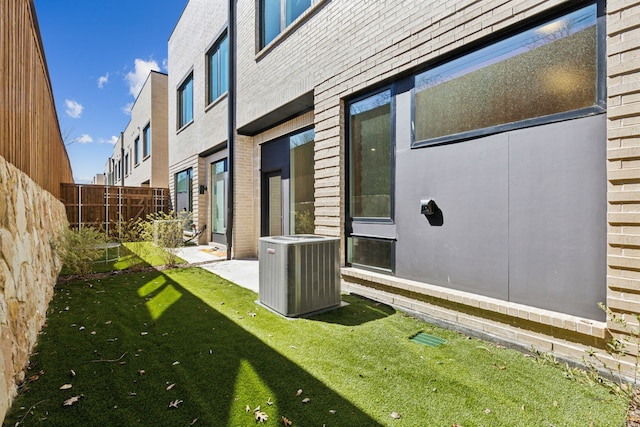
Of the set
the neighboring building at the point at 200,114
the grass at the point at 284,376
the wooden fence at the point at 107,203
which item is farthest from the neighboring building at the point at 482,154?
the wooden fence at the point at 107,203

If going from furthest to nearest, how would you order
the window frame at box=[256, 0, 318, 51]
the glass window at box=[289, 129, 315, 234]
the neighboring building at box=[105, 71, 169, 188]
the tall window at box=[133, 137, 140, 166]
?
the tall window at box=[133, 137, 140, 166] → the neighboring building at box=[105, 71, 169, 188] → the glass window at box=[289, 129, 315, 234] → the window frame at box=[256, 0, 318, 51]

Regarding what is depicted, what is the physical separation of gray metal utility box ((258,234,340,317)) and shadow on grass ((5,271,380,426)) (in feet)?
1.22

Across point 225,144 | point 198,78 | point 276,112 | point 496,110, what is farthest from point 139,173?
Answer: point 496,110

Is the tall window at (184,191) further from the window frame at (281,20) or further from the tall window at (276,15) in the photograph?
the tall window at (276,15)

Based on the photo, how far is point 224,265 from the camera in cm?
794

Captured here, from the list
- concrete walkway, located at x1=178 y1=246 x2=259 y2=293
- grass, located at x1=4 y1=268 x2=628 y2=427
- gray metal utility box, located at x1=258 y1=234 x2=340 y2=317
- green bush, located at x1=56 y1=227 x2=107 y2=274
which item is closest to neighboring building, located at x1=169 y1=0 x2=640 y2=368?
grass, located at x1=4 y1=268 x2=628 y2=427

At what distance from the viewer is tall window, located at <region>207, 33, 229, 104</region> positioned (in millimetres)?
9781

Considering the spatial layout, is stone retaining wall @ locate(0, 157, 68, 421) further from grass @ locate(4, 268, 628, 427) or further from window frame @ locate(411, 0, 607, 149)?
window frame @ locate(411, 0, 607, 149)

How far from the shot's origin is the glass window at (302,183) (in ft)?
22.8

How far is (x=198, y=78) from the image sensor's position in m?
11.4

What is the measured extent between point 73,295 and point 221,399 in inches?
172

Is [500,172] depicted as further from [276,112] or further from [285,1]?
[285,1]

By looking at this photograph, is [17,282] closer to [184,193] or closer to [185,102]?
Answer: [184,193]

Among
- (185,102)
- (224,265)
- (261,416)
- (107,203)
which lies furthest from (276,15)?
(107,203)
